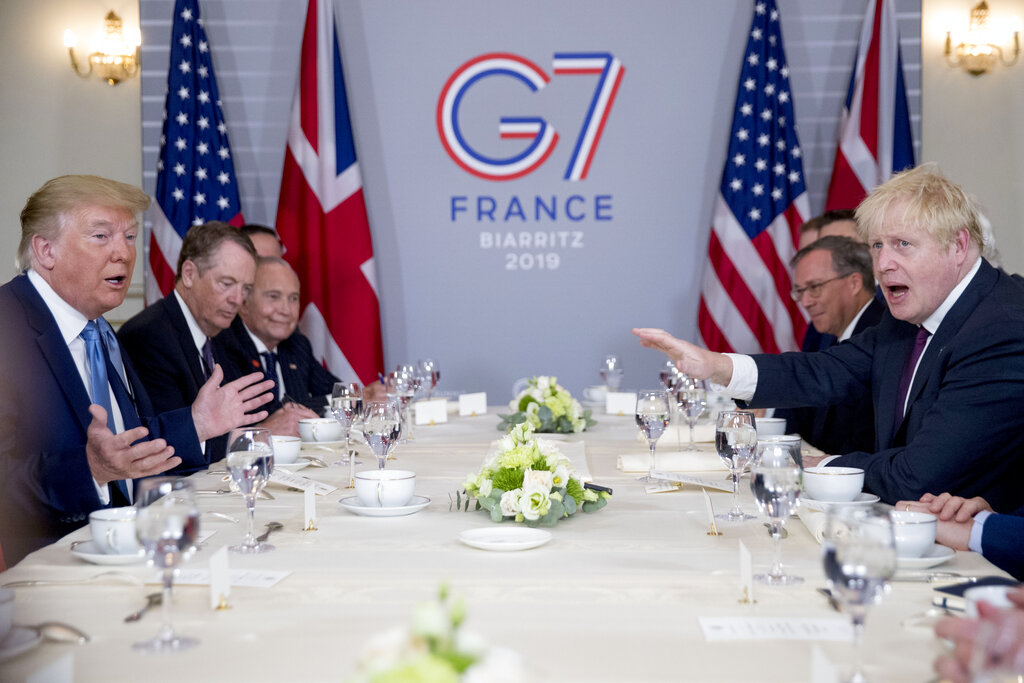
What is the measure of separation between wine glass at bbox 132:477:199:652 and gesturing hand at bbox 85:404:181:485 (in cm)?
82

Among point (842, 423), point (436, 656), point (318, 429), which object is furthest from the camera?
point (842, 423)

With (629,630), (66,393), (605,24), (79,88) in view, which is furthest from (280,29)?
(629,630)

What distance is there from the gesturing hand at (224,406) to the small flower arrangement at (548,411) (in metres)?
1.03

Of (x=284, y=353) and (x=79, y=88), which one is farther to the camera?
(x=79, y=88)

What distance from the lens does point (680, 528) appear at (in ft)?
5.98

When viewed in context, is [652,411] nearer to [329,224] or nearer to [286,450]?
[286,450]

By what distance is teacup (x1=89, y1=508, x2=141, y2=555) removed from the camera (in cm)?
156

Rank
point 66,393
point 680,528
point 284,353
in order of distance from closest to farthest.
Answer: point 680,528 < point 66,393 < point 284,353

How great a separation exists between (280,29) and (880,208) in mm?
3959

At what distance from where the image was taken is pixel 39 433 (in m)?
2.35

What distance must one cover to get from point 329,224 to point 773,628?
14.2 ft

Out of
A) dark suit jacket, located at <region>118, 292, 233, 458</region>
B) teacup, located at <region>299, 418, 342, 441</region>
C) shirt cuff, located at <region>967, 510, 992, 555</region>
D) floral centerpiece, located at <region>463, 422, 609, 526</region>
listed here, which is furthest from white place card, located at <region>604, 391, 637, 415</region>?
shirt cuff, located at <region>967, 510, 992, 555</region>

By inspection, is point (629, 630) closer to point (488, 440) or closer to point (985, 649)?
point (985, 649)

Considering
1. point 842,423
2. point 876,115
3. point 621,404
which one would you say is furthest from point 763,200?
point 842,423
